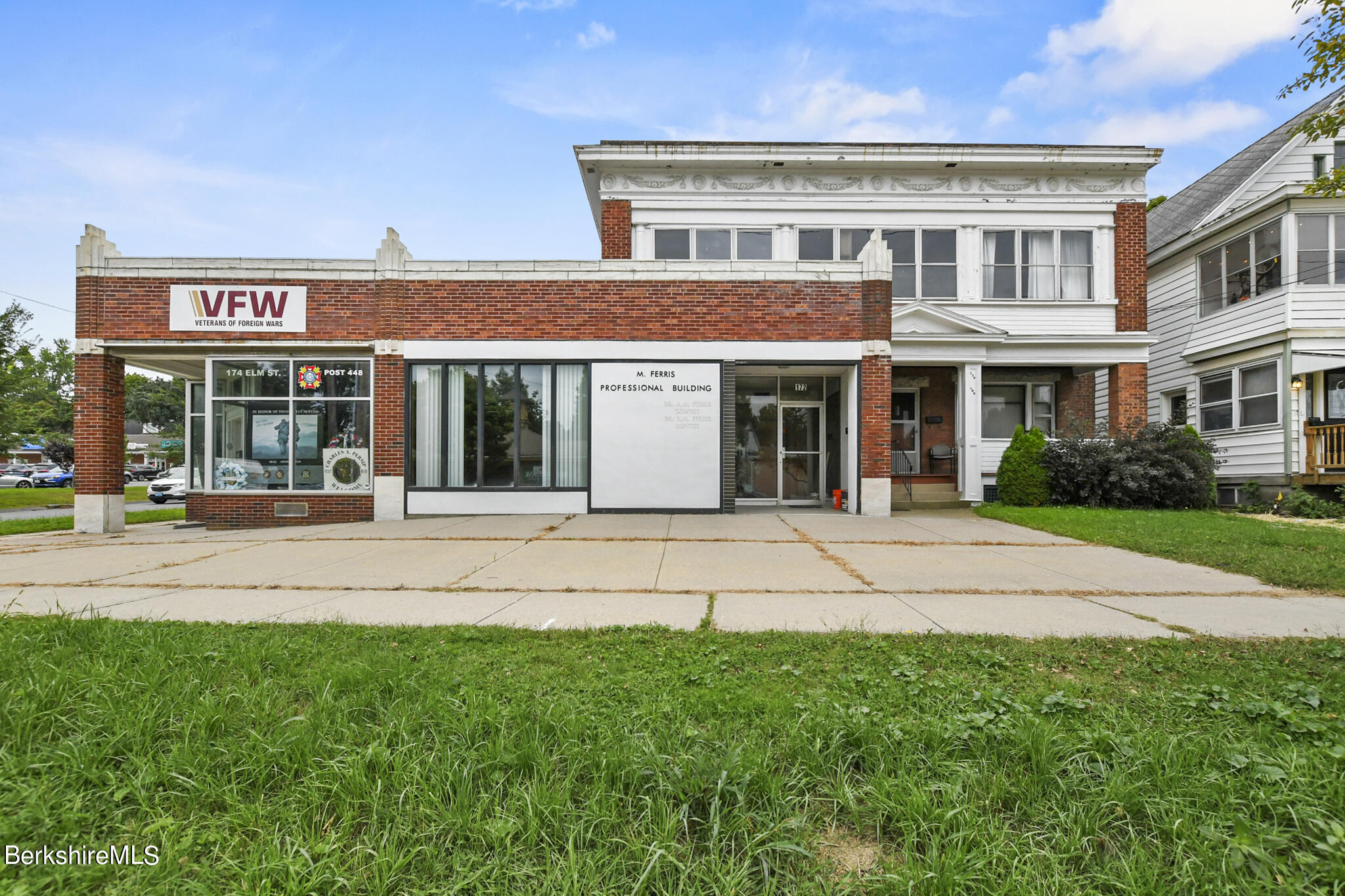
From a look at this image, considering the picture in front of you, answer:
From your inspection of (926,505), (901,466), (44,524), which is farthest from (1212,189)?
(44,524)

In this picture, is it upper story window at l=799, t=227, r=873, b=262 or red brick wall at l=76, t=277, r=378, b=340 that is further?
upper story window at l=799, t=227, r=873, b=262

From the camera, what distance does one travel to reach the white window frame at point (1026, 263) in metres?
17.1

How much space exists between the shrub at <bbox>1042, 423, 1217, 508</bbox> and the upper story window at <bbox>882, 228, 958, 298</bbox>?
5.26 m

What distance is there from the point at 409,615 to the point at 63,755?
263 cm

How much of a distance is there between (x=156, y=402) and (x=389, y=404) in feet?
279

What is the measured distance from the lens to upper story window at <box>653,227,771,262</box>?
17.0 metres

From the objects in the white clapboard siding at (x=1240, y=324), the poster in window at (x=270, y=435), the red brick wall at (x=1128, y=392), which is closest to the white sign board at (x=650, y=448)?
the poster in window at (x=270, y=435)

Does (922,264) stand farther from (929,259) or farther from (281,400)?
(281,400)

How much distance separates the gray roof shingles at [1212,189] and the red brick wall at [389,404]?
21.5m

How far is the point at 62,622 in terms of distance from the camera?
4.29m

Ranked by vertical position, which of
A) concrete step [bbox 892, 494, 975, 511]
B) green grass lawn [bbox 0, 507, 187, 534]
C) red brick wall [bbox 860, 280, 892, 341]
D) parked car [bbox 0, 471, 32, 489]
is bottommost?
parked car [bbox 0, 471, 32, 489]

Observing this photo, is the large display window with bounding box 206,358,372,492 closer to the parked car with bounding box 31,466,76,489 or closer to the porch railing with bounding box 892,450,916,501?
the porch railing with bounding box 892,450,916,501

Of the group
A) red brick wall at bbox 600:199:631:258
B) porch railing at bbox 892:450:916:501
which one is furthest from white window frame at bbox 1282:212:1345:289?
red brick wall at bbox 600:199:631:258

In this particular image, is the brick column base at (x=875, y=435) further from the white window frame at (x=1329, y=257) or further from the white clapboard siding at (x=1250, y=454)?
the white window frame at (x=1329, y=257)
